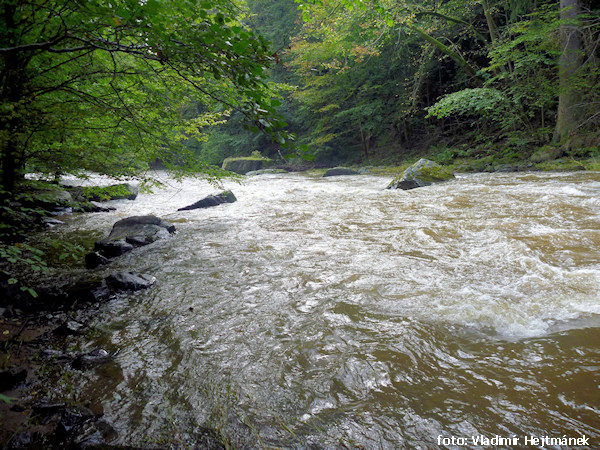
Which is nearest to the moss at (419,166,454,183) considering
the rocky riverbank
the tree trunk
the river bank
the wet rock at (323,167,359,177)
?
the river bank

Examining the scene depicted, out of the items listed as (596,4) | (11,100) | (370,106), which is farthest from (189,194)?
(596,4)

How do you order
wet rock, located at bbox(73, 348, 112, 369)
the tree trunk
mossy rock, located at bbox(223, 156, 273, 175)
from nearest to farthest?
wet rock, located at bbox(73, 348, 112, 369)
the tree trunk
mossy rock, located at bbox(223, 156, 273, 175)

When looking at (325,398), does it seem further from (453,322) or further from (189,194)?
(189,194)

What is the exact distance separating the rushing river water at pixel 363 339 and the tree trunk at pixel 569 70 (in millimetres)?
7696

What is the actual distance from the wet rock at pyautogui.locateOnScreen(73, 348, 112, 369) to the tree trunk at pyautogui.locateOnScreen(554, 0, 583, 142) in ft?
41.1

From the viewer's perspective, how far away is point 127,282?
3506 mm

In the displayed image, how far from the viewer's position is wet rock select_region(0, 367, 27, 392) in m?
1.87

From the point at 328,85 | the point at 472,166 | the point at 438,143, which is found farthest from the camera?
the point at 328,85

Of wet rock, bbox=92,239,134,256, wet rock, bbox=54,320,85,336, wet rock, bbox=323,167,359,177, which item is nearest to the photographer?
wet rock, bbox=54,320,85,336

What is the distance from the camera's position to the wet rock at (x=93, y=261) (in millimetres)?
4285

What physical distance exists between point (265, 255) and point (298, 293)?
1.39m

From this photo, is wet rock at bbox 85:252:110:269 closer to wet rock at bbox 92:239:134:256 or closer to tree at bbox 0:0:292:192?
wet rock at bbox 92:239:134:256

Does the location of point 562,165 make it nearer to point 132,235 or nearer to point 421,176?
point 421,176

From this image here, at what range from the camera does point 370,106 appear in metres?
18.4
